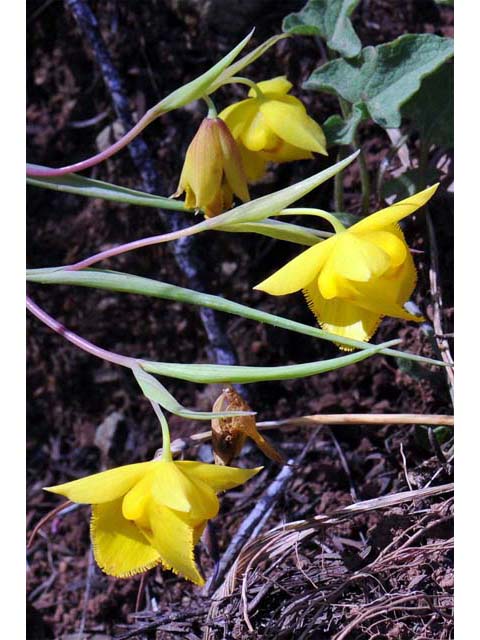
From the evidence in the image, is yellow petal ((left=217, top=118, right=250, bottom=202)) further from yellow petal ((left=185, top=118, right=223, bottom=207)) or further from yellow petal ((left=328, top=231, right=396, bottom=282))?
yellow petal ((left=328, top=231, right=396, bottom=282))

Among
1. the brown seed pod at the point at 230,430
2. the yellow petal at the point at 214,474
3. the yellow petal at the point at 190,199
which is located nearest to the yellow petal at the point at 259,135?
the yellow petal at the point at 190,199

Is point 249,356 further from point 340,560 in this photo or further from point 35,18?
point 35,18

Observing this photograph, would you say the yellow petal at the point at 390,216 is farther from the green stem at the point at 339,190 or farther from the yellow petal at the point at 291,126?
the green stem at the point at 339,190

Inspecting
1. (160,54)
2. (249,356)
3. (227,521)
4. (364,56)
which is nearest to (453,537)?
(227,521)

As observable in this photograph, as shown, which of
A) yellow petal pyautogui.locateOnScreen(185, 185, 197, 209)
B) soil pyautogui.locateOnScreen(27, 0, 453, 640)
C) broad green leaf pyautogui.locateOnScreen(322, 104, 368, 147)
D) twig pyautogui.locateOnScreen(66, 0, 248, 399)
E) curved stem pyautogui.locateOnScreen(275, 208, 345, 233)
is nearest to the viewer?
curved stem pyautogui.locateOnScreen(275, 208, 345, 233)

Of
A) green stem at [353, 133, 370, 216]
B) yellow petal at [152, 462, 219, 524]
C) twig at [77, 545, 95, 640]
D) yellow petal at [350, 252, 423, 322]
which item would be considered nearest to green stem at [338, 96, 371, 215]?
green stem at [353, 133, 370, 216]

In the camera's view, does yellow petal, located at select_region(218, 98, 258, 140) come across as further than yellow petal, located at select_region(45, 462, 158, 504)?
Yes
